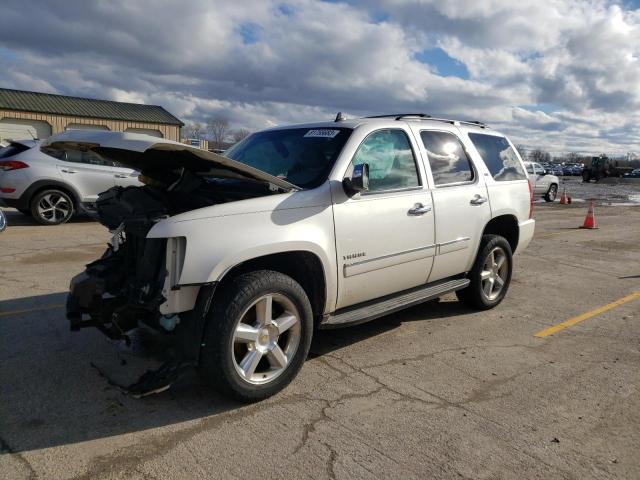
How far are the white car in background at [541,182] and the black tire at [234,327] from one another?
21.8 metres

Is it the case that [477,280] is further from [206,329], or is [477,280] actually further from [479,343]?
[206,329]

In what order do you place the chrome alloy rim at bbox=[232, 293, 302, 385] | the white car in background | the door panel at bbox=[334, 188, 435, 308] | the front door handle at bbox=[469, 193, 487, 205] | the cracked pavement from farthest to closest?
the white car in background < the front door handle at bbox=[469, 193, 487, 205] < the door panel at bbox=[334, 188, 435, 308] < the chrome alloy rim at bbox=[232, 293, 302, 385] < the cracked pavement

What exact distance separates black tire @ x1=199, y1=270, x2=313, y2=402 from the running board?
464mm

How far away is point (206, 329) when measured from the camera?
3209mm

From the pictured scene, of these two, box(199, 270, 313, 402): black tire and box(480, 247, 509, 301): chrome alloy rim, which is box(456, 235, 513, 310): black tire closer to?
box(480, 247, 509, 301): chrome alloy rim

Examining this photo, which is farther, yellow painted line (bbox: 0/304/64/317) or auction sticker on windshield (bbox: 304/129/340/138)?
yellow painted line (bbox: 0/304/64/317)

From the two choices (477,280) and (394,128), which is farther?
(477,280)

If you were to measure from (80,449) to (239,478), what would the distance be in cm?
93

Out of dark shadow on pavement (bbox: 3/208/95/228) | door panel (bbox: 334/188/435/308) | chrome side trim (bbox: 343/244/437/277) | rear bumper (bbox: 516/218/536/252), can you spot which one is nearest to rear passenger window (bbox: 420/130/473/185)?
door panel (bbox: 334/188/435/308)

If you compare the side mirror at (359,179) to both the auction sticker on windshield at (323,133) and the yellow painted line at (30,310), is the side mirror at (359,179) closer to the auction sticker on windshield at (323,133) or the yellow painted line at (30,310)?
the auction sticker on windshield at (323,133)

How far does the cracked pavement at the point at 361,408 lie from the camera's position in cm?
285

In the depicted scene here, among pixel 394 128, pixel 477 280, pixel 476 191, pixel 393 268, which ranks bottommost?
pixel 477 280


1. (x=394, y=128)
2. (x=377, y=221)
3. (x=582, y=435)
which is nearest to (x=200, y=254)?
(x=377, y=221)

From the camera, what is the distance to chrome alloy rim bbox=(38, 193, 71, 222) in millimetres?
10406
